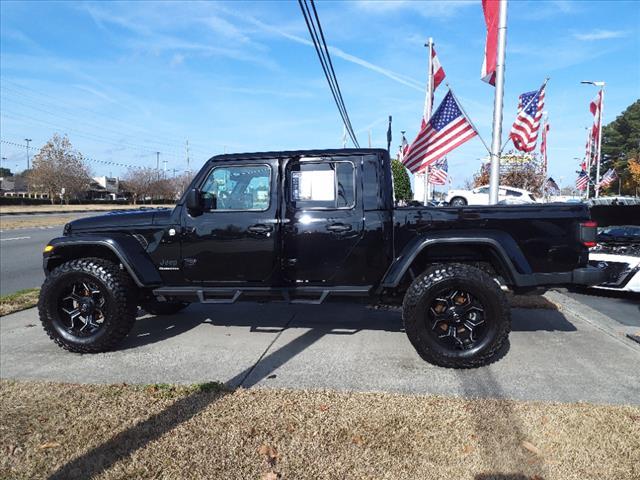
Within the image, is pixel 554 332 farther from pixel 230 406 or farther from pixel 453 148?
pixel 453 148

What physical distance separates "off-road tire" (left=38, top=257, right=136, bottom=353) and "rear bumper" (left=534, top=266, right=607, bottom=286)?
3.80 meters

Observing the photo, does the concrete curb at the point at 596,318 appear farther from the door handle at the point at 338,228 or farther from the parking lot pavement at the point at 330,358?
the door handle at the point at 338,228

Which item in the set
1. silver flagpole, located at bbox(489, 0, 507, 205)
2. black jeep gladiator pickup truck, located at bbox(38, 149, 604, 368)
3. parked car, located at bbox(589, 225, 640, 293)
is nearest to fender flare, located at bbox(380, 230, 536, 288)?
black jeep gladiator pickup truck, located at bbox(38, 149, 604, 368)

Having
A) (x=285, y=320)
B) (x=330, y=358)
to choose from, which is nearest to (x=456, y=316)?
(x=330, y=358)

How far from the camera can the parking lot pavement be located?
155 inches

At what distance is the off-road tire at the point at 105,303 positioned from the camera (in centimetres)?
469

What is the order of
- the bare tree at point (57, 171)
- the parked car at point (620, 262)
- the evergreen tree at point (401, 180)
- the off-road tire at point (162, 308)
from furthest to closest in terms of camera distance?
the bare tree at point (57, 171) < the evergreen tree at point (401, 180) < the parked car at point (620, 262) < the off-road tire at point (162, 308)

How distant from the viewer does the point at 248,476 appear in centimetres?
271

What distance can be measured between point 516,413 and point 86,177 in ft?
233

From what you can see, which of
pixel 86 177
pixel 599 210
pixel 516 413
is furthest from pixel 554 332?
pixel 86 177

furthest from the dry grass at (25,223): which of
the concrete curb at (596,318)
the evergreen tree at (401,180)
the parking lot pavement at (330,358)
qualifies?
the concrete curb at (596,318)

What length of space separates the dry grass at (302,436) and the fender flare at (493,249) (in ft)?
3.78

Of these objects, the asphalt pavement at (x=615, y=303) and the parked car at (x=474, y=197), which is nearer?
the asphalt pavement at (x=615, y=303)

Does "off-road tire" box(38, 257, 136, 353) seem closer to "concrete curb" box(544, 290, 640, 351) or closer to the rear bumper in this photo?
the rear bumper
